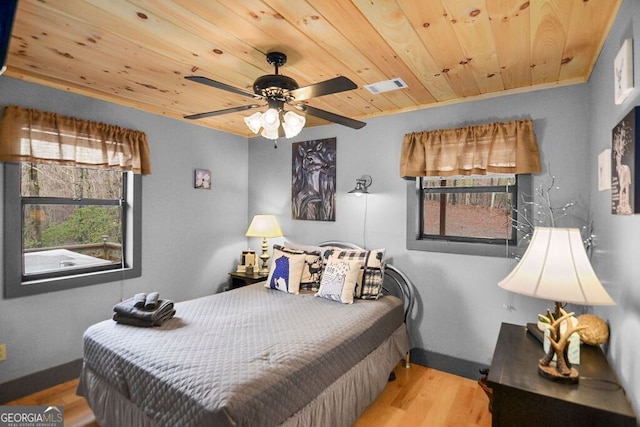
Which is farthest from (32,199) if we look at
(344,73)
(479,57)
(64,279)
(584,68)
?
(584,68)

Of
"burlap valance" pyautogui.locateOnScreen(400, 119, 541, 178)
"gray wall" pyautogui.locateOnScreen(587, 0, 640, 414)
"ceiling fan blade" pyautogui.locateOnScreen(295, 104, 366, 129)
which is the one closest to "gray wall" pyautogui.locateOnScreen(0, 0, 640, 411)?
"gray wall" pyautogui.locateOnScreen(587, 0, 640, 414)

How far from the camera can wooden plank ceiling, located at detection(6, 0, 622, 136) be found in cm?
163

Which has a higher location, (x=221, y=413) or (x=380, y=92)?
(x=380, y=92)

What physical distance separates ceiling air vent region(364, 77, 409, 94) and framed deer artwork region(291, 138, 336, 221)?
39.5 inches

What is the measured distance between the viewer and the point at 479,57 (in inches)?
84.3

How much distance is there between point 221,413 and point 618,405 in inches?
61.9

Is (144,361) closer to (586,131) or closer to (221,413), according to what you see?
(221,413)

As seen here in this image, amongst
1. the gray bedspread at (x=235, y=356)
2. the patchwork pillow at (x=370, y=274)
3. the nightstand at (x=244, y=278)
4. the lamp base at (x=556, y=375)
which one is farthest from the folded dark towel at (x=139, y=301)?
the lamp base at (x=556, y=375)

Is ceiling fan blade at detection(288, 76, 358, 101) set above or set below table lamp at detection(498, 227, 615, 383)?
above

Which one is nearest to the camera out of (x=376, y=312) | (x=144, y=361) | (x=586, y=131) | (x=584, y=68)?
(x=144, y=361)

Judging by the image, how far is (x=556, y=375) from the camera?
1.49m

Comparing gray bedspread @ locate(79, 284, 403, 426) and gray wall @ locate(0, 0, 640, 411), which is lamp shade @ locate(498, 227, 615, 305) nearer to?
gray wall @ locate(0, 0, 640, 411)

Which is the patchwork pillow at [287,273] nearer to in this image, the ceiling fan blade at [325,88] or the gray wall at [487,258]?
the gray wall at [487,258]

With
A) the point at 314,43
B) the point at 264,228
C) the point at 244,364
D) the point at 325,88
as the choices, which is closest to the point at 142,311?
the point at 244,364
